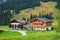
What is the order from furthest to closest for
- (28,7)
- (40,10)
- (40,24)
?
(28,7)
(40,10)
(40,24)

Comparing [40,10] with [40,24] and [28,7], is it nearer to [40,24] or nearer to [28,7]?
[28,7]

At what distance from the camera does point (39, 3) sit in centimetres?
13988

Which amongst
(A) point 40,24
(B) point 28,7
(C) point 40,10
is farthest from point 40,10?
(A) point 40,24

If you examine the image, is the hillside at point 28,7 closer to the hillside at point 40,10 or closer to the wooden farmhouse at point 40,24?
the hillside at point 40,10

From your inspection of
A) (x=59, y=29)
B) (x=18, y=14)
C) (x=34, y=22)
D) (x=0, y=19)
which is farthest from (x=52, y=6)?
(x=59, y=29)

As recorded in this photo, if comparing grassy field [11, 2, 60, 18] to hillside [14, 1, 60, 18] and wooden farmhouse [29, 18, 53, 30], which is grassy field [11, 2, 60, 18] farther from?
wooden farmhouse [29, 18, 53, 30]

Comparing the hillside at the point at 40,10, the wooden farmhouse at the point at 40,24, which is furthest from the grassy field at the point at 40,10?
the wooden farmhouse at the point at 40,24

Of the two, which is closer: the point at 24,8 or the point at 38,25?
the point at 38,25

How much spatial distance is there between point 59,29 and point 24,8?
7960 cm

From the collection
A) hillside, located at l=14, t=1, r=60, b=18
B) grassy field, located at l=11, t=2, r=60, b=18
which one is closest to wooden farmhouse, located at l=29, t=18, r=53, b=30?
grassy field, located at l=11, t=2, r=60, b=18

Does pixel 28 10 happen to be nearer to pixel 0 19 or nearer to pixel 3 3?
pixel 3 3

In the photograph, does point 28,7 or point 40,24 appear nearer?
point 40,24

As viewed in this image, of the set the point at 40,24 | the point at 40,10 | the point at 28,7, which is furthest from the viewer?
the point at 28,7

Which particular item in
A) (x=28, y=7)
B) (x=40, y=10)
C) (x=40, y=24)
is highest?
(x=28, y=7)
